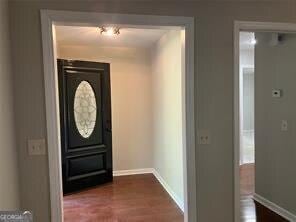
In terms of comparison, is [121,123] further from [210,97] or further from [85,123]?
[210,97]

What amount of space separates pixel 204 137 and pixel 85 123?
2.47 metres

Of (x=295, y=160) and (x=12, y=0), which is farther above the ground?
(x=12, y=0)

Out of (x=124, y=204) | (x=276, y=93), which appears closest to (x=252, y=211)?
(x=276, y=93)

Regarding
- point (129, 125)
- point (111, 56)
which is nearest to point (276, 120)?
point (129, 125)

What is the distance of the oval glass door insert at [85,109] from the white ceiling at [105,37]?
695 millimetres

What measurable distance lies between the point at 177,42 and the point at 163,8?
1175 millimetres

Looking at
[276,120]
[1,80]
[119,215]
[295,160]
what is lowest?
[119,215]

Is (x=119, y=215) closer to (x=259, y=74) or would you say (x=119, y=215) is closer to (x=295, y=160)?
(x=295, y=160)

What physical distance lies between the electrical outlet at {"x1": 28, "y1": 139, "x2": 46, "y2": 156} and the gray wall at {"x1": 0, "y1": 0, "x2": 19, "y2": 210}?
107 millimetres

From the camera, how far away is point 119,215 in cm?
331

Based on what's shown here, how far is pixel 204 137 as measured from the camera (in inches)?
91.9

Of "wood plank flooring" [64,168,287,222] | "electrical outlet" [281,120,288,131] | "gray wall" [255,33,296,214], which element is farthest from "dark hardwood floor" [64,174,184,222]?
"electrical outlet" [281,120,288,131]

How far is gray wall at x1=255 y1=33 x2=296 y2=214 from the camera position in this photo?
309 centimetres

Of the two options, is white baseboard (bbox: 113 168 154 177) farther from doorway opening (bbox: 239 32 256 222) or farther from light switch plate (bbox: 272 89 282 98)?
light switch plate (bbox: 272 89 282 98)
